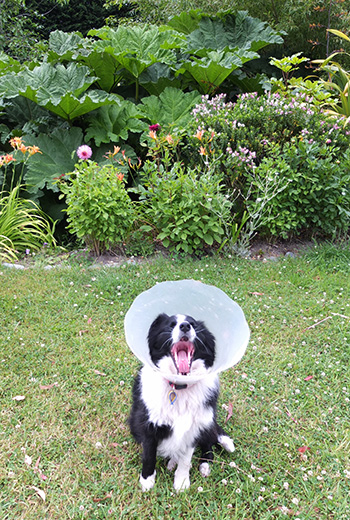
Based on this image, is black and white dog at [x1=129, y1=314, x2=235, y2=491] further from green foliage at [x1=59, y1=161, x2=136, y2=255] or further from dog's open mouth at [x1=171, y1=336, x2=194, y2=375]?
green foliage at [x1=59, y1=161, x2=136, y2=255]

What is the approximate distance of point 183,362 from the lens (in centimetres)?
145

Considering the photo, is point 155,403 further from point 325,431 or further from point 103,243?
point 103,243

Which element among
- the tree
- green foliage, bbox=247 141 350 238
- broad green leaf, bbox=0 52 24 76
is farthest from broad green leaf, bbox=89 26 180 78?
green foliage, bbox=247 141 350 238

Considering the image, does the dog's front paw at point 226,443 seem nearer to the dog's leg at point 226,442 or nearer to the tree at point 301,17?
the dog's leg at point 226,442

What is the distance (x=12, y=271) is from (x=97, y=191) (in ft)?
3.72

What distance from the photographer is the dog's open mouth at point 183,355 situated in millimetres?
1442

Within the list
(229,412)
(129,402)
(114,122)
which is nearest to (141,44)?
(114,122)

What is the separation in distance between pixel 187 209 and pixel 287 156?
49.4 inches

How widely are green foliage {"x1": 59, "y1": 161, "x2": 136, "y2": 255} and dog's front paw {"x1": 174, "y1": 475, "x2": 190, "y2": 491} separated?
95.6 inches

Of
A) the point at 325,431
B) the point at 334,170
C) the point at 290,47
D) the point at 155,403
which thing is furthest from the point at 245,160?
the point at 290,47

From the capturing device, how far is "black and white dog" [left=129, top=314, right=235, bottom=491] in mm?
1467

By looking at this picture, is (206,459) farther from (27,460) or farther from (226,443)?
(27,460)

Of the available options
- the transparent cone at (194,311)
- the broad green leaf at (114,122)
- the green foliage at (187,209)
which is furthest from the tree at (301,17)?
the transparent cone at (194,311)

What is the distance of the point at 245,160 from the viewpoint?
3.96 metres
